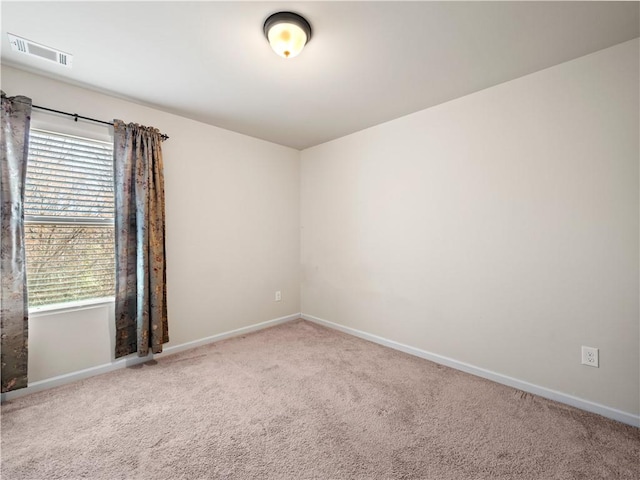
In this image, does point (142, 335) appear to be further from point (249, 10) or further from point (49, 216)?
point (249, 10)

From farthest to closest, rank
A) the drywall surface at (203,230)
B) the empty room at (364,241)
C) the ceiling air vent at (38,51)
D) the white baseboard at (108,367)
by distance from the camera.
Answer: the drywall surface at (203,230) < the white baseboard at (108,367) < the ceiling air vent at (38,51) < the empty room at (364,241)

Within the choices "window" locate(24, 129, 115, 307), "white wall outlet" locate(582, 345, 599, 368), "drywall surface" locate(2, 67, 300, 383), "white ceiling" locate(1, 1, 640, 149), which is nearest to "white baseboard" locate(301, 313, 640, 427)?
"white wall outlet" locate(582, 345, 599, 368)

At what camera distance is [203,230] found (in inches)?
126

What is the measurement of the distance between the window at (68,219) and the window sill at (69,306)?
31mm

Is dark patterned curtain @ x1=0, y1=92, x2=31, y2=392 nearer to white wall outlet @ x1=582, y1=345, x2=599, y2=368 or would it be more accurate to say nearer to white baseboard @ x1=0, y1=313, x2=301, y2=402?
white baseboard @ x1=0, y1=313, x2=301, y2=402

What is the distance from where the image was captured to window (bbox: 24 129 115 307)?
223cm

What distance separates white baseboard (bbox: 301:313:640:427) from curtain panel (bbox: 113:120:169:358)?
2.20 m

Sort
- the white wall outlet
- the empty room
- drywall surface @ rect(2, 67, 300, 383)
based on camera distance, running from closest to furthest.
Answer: the empty room, the white wall outlet, drywall surface @ rect(2, 67, 300, 383)

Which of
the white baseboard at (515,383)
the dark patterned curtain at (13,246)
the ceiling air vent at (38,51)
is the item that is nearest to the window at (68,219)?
the dark patterned curtain at (13,246)

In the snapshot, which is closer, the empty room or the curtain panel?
the empty room

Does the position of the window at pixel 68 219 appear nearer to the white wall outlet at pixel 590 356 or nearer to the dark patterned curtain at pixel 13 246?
the dark patterned curtain at pixel 13 246

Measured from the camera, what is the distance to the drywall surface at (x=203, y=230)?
2.33 m

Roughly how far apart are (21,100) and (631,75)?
4.12m

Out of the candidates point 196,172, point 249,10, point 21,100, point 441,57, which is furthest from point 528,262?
point 21,100
